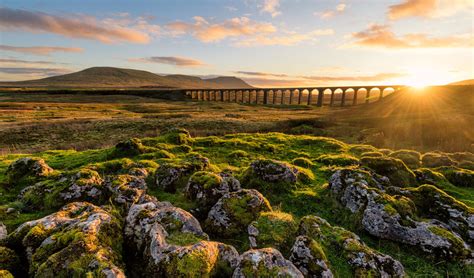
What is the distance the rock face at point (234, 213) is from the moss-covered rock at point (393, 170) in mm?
9941

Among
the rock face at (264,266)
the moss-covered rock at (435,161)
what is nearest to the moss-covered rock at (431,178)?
the moss-covered rock at (435,161)

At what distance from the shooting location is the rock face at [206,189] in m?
11.5

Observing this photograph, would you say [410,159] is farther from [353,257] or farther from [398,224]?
[353,257]

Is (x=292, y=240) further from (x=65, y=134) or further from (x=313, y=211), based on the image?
(x=65, y=134)

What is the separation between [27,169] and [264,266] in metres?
16.1

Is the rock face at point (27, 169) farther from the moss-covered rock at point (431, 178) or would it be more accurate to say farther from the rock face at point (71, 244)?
the moss-covered rock at point (431, 178)

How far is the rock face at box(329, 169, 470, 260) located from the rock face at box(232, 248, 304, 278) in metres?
5.85

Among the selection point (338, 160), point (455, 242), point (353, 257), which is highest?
point (353, 257)

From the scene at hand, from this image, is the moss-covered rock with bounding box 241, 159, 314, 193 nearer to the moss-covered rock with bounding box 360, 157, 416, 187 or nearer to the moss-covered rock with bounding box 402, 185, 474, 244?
the moss-covered rock with bounding box 360, 157, 416, 187

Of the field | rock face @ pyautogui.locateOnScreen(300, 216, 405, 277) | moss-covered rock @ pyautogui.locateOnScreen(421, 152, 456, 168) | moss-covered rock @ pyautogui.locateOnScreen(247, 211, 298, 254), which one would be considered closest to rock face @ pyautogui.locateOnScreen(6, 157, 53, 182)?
the field

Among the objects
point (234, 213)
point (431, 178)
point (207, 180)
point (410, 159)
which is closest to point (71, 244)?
point (234, 213)

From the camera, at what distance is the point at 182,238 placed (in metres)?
7.60

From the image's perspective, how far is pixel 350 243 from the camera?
829 centimetres

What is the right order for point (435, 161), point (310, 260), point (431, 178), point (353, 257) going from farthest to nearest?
point (435, 161) → point (431, 178) → point (353, 257) → point (310, 260)
